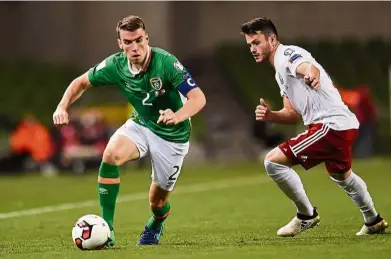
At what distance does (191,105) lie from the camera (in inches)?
316

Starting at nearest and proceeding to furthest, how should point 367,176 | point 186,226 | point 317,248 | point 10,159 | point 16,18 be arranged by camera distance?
point 317,248, point 186,226, point 367,176, point 10,159, point 16,18

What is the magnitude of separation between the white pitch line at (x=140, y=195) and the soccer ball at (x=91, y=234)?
464 cm

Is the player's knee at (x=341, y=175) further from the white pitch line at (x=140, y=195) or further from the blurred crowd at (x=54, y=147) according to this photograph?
the blurred crowd at (x=54, y=147)

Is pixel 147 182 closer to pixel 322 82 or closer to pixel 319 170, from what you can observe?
pixel 319 170

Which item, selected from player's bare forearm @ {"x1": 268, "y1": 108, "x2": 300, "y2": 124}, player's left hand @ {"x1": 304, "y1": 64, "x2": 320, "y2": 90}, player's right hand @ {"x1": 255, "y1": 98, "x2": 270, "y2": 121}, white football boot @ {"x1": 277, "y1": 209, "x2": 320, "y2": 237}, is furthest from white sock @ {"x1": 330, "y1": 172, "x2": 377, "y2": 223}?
player's left hand @ {"x1": 304, "y1": 64, "x2": 320, "y2": 90}

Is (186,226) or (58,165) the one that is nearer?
(186,226)

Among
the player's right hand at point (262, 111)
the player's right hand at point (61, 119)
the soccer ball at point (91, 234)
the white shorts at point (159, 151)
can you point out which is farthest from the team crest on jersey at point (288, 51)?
the soccer ball at point (91, 234)

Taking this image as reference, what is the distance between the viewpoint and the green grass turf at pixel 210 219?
7645 millimetres

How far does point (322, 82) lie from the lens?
334 inches

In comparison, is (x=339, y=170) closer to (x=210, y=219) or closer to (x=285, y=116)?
(x=285, y=116)

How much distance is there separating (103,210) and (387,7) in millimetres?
26358

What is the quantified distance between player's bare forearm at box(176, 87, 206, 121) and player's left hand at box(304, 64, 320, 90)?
0.90m

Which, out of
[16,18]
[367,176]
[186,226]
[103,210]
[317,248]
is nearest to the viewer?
[317,248]

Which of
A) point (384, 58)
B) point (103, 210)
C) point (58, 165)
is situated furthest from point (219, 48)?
point (103, 210)
